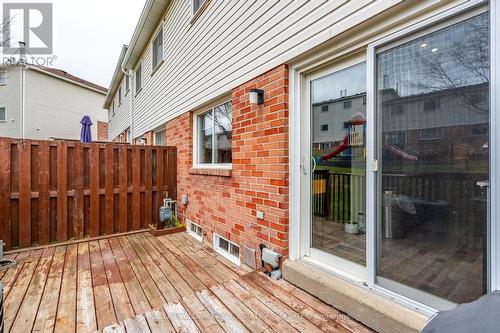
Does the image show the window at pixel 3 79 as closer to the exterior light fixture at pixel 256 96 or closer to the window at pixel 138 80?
the window at pixel 138 80

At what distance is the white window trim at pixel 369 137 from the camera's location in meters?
1.38

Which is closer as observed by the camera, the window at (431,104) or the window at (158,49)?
the window at (431,104)

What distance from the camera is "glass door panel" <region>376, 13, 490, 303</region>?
147cm

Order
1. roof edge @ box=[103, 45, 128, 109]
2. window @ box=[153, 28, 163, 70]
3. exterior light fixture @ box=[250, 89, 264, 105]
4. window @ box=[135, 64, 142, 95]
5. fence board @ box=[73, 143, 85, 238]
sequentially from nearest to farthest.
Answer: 1. exterior light fixture @ box=[250, 89, 264, 105]
2. fence board @ box=[73, 143, 85, 238]
3. window @ box=[153, 28, 163, 70]
4. window @ box=[135, 64, 142, 95]
5. roof edge @ box=[103, 45, 128, 109]

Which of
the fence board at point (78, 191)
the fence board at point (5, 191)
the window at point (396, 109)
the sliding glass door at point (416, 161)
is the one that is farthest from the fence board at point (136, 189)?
the window at point (396, 109)

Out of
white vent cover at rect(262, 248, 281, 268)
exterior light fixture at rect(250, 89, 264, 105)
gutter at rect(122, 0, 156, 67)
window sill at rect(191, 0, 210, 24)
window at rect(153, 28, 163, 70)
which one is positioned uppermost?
gutter at rect(122, 0, 156, 67)

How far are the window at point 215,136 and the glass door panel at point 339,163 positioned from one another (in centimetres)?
162

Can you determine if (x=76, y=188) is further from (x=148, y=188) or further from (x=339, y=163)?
(x=339, y=163)

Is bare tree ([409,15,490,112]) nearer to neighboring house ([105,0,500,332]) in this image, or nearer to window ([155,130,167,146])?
neighboring house ([105,0,500,332])

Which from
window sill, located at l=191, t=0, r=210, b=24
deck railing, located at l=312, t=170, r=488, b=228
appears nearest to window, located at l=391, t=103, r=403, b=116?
deck railing, located at l=312, t=170, r=488, b=228

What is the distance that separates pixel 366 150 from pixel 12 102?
913 inches

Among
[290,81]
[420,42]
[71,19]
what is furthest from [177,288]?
[71,19]

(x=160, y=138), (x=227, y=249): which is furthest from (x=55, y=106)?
(x=227, y=249)

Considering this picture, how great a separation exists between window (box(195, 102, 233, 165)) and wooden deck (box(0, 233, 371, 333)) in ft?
5.15
